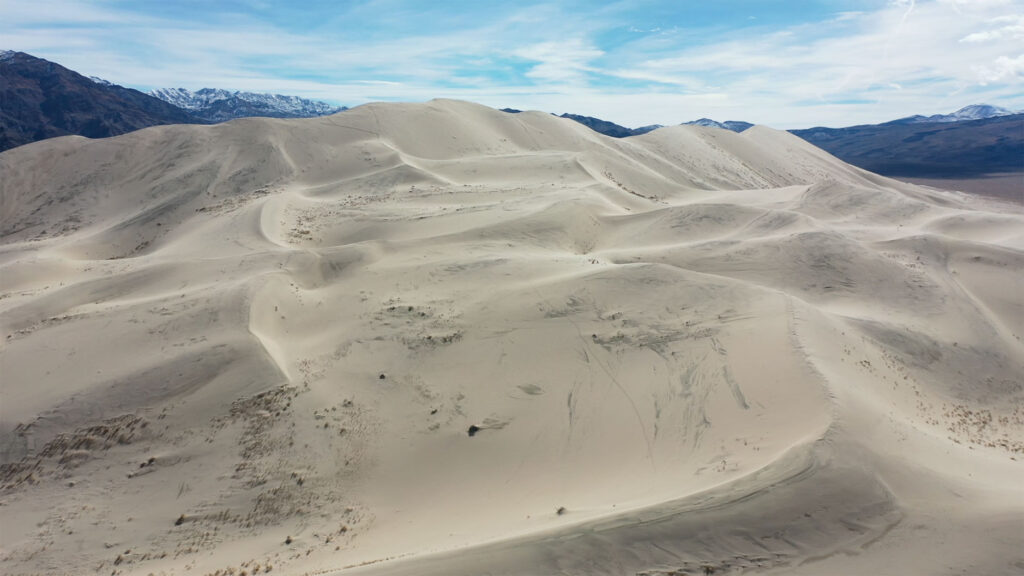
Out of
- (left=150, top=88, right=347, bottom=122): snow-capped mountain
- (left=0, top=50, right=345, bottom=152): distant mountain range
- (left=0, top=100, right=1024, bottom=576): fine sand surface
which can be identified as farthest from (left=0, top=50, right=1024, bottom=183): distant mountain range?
(left=0, top=100, right=1024, bottom=576): fine sand surface

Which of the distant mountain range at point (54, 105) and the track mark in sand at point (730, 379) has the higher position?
the distant mountain range at point (54, 105)

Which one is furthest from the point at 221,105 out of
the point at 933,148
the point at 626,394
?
the point at 626,394

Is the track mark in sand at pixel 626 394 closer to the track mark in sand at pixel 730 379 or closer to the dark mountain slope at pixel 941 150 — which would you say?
Result: the track mark in sand at pixel 730 379

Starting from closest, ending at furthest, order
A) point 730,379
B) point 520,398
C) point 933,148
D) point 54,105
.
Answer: point 730,379
point 520,398
point 54,105
point 933,148

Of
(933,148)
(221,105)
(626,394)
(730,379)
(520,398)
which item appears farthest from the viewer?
(221,105)

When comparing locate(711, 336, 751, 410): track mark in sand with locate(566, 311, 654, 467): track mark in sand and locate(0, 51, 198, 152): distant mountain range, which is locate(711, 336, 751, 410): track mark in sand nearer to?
locate(566, 311, 654, 467): track mark in sand

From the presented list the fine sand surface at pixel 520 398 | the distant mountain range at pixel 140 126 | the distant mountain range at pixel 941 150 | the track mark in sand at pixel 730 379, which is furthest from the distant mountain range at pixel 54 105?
the distant mountain range at pixel 941 150

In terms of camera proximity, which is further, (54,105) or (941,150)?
(941,150)

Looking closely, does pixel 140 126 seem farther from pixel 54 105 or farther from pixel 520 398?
pixel 520 398
